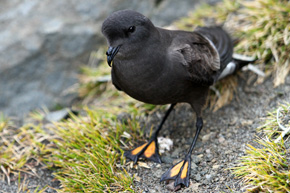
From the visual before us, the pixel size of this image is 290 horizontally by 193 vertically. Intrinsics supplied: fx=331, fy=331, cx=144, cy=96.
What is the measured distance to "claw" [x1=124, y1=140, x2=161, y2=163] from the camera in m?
4.12

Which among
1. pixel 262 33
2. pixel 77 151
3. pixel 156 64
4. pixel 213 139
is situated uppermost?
pixel 156 64

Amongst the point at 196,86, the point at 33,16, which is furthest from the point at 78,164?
the point at 33,16

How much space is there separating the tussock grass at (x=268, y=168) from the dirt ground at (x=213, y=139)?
14 cm

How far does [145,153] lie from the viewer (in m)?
4.14

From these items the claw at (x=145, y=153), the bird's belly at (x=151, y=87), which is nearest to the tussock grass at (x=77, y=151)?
the claw at (x=145, y=153)

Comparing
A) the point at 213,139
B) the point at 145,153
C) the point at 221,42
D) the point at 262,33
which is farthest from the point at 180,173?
the point at 262,33

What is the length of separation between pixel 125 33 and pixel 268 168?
6.35ft

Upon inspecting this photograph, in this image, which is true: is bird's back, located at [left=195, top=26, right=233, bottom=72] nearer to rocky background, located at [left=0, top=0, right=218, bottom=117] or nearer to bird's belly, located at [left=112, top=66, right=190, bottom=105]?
bird's belly, located at [left=112, top=66, right=190, bottom=105]

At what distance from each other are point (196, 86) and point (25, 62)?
3359 millimetres

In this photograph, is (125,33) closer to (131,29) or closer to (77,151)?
(131,29)

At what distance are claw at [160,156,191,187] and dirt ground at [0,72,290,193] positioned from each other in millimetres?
81

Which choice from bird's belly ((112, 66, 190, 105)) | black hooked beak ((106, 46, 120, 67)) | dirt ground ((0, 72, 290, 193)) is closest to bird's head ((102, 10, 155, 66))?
black hooked beak ((106, 46, 120, 67))

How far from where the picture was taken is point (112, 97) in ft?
18.9

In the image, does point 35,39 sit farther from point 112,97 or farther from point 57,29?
point 112,97
